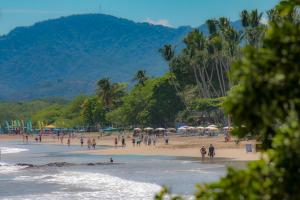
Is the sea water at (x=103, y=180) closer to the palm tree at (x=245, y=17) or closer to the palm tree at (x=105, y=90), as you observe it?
the palm tree at (x=245, y=17)

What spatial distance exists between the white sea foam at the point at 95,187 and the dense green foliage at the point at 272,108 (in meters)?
20.9

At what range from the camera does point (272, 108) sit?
14.4 feet

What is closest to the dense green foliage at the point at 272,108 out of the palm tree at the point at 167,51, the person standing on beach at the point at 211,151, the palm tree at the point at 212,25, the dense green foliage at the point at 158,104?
the person standing on beach at the point at 211,151

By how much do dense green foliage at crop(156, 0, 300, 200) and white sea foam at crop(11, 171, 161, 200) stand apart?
20852mm

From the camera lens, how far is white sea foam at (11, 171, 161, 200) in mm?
26016

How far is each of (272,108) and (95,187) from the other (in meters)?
25.8

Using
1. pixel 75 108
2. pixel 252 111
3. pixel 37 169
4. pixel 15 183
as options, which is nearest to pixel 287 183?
pixel 252 111

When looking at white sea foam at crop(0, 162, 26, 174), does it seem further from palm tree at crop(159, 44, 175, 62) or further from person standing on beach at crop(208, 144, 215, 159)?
palm tree at crop(159, 44, 175, 62)

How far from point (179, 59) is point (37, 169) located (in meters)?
67.2

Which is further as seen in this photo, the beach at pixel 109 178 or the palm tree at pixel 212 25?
the palm tree at pixel 212 25

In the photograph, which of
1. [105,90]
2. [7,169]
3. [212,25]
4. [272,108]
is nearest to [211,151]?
[7,169]

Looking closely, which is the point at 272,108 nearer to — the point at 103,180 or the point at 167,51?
the point at 103,180

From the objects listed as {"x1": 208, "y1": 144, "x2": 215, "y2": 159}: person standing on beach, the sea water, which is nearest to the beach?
the sea water

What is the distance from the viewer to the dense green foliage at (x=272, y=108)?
167 inches
